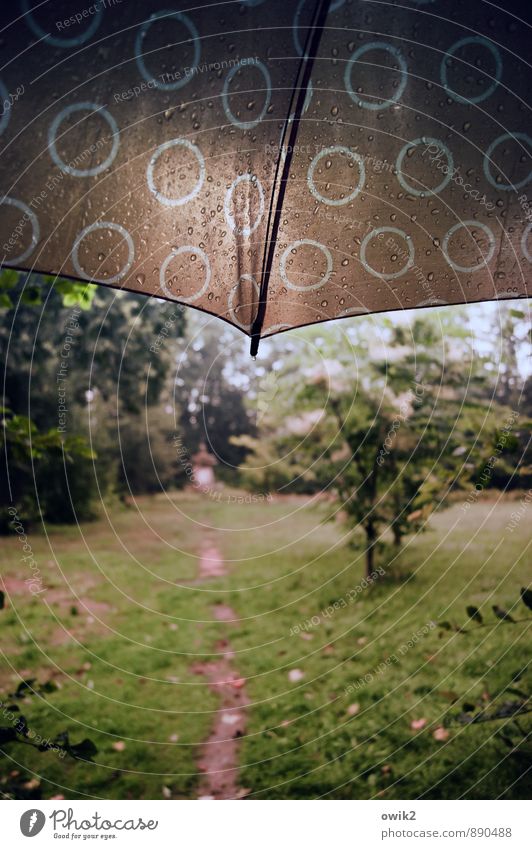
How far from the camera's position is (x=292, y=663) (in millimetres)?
3436

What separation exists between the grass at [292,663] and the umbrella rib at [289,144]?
40.1 inches

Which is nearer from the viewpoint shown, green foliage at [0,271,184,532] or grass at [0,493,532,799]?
grass at [0,493,532,799]

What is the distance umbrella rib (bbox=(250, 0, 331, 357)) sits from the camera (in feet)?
3.97

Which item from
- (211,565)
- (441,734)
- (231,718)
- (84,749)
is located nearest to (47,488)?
(211,565)

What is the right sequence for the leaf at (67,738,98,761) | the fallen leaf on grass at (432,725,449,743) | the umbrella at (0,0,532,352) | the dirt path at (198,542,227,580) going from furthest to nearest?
1. the dirt path at (198,542,227,580)
2. the fallen leaf on grass at (432,725,449,743)
3. the leaf at (67,738,98,761)
4. the umbrella at (0,0,532,352)

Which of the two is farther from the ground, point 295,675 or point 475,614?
point 295,675

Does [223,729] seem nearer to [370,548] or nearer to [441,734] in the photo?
[441,734]

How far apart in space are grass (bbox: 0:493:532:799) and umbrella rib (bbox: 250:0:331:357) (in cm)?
102

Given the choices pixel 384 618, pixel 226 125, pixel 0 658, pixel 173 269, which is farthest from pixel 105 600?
pixel 226 125

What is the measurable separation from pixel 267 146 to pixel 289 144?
2.1 inches

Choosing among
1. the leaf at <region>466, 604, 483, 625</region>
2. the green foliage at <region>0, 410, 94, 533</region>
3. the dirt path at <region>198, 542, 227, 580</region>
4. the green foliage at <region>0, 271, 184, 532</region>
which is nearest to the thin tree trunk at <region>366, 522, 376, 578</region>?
the dirt path at <region>198, 542, 227, 580</region>

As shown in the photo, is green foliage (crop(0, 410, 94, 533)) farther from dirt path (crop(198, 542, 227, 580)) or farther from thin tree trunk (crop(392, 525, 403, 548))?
thin tree trunk (crop(392, 525, 403, 548))

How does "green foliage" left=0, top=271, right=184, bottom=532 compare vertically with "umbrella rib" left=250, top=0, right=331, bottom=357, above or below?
above

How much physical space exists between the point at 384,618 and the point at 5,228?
3.29 metres
